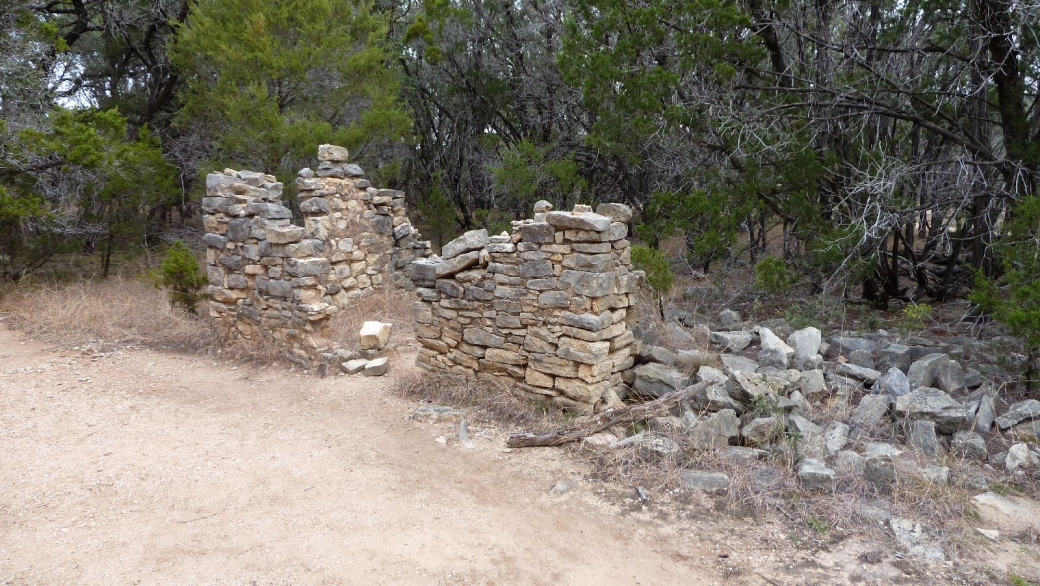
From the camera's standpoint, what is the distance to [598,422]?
5395 mm

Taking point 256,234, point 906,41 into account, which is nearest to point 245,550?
point 256,234

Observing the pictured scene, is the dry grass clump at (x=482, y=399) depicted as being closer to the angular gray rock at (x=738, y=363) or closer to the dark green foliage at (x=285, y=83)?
the angular gray rock at (x=738, y=363)

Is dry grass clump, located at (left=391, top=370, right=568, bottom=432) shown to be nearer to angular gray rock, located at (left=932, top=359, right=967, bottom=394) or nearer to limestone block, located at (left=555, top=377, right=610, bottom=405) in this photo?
limestone block, located at (left=555, top=377, right=610, bottom=405)

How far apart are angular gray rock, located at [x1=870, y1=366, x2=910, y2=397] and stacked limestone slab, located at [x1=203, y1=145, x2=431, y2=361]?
18.4 feet

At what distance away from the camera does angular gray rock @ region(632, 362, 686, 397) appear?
5.88 meters

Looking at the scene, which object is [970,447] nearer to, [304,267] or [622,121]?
[622,121]

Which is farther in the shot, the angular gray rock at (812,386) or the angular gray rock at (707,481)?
the angular gray rock at (812,386)

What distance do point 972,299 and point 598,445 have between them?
3987 mm

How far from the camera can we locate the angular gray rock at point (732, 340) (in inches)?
270

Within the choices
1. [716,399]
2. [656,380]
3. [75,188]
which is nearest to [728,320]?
[656,380]

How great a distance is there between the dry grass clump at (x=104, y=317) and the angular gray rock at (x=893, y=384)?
24.1 ft

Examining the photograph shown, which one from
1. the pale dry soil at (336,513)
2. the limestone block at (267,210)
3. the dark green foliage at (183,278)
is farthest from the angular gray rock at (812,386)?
the dark green foliage at (183,278)

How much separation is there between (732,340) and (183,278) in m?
7.30

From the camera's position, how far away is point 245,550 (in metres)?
3.98
